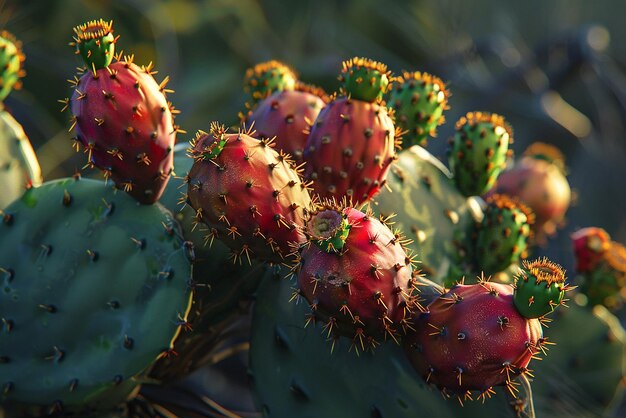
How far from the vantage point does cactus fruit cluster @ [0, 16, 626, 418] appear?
988mm

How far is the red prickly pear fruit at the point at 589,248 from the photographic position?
161 cm

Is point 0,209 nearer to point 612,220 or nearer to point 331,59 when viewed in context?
point 612,220

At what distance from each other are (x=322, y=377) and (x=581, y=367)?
62cm

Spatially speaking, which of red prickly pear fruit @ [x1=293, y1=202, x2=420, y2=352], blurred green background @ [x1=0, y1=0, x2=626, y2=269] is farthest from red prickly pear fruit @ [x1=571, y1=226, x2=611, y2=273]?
blurred green background @ [x1=0, y1=0, x2=626, y2=269]

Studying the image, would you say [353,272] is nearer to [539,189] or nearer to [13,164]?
[13,164]

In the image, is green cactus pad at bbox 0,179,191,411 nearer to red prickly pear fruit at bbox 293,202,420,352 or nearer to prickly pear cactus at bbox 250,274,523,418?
prickly pear cactus at bbox 250,274,523,418

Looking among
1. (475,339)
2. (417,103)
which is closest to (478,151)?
(417,103)

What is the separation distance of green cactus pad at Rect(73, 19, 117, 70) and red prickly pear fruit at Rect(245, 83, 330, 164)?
0.27 meters

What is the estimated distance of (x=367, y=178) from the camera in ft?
3.89

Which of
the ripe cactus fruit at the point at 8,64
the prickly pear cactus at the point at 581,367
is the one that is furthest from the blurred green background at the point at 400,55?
the ripe cactus fruit at the point at 8,64

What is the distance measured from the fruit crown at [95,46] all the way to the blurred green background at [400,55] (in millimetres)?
1870

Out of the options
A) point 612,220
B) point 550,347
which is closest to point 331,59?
point 612,220

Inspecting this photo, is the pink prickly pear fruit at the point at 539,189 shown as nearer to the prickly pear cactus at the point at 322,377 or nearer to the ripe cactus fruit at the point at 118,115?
the prickly pear cactus at the point at 322,377

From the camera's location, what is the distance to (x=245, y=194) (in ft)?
3.37
